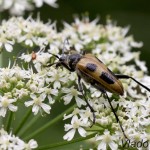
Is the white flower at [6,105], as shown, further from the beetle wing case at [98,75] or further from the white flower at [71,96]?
the beetle wing case at [98,75]

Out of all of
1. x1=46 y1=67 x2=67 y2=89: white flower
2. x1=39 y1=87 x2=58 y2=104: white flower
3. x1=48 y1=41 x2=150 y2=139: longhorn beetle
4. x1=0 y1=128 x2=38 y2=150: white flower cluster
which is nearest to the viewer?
x1=0 y1=128 x2=38 y2=150: white flower cluster

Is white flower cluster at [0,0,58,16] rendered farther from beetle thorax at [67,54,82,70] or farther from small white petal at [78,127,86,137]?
small white petal at [78,127,86,137]

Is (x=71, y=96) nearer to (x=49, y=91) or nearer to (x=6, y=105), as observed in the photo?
(x=49, y=91)

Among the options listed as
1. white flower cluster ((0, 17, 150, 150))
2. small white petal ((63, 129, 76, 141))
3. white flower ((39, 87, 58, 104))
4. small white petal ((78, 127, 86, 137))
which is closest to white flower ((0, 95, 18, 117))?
white flower cluster ((0, 17, 150, 150))

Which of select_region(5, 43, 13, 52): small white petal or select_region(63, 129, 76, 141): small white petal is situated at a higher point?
select_region(5, 43, 13, 52): small white petal

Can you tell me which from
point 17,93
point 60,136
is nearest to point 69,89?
point 17,93

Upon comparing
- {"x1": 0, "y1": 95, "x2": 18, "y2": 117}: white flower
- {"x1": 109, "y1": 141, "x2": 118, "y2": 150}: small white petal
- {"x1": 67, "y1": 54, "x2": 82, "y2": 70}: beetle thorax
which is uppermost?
{"x1": 67, "y1": 54, "x2": 82, "y2": 70}: beetle thorax

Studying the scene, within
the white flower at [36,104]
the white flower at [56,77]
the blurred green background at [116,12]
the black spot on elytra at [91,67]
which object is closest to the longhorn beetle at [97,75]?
the black spot on elytra at [91,67]
